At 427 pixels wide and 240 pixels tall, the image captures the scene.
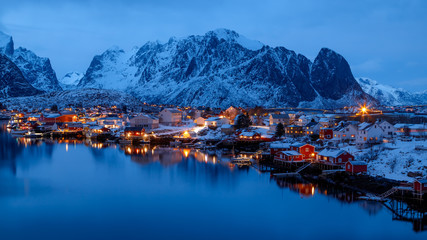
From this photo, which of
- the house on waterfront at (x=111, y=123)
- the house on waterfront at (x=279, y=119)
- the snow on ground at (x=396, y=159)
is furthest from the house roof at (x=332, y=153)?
the house on waterfront at (x=111, y=123)

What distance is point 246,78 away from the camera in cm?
14450

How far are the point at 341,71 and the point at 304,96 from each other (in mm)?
26260

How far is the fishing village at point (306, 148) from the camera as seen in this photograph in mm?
24969

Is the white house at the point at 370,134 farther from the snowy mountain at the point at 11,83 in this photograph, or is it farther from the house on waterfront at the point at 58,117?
the snowy mountain at the point at 11,83

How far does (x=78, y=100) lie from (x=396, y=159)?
111 m

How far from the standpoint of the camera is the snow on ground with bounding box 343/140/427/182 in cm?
2636

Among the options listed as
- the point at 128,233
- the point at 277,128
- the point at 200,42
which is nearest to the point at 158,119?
the point at 277,128

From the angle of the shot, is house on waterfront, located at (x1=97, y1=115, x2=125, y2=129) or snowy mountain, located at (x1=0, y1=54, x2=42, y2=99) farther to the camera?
snowy mountain, located at (x1=0, y1=54, x2=42, y2=99)

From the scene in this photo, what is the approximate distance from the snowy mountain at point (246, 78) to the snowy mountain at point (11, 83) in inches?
1863

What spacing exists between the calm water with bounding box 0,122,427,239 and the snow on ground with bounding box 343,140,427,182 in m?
4.68

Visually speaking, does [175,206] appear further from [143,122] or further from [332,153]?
[143,122]

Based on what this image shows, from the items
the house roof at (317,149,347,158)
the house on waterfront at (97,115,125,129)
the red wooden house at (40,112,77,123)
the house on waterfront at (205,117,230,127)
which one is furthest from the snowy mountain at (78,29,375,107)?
the house roof at (317,149,347,158)

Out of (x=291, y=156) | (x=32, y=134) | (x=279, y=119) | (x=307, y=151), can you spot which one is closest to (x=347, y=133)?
(x=307, y=151)

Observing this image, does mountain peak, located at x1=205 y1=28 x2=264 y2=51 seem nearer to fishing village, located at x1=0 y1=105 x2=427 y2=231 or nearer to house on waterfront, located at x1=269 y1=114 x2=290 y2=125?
fishing village, located at x1=0 y1=105 x2=427 y2=231
